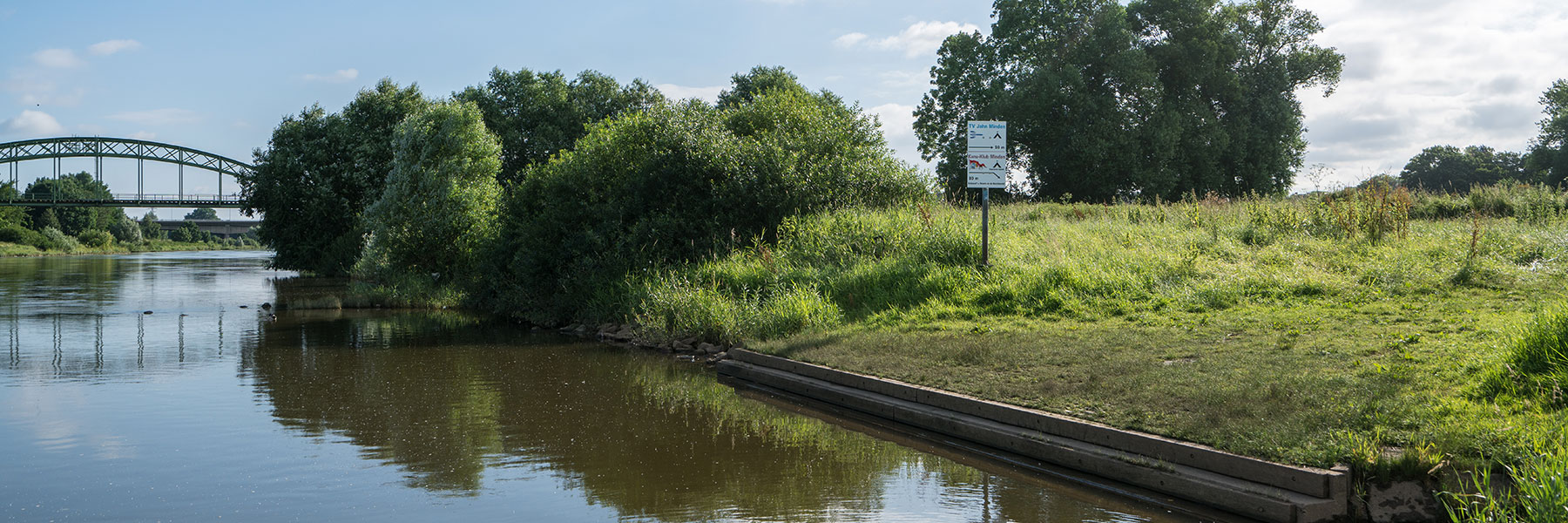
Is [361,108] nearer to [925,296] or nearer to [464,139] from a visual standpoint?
[464,139]

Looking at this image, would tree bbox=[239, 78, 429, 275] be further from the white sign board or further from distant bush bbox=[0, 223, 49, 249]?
distant bush bbox=[0, 223, 49, 249]

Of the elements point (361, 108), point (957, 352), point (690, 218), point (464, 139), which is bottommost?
point (957, 352)

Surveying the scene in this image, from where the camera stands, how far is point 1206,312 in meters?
11.9

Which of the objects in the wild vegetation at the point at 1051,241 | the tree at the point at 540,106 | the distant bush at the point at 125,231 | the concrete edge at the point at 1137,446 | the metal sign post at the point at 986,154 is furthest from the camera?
the distant bush at the point at 125,231

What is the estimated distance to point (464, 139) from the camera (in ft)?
107

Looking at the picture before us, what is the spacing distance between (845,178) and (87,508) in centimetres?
1629

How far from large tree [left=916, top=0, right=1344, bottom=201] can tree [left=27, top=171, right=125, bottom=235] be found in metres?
101

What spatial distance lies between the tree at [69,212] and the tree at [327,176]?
70983mm

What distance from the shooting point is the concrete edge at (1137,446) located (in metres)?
6.12

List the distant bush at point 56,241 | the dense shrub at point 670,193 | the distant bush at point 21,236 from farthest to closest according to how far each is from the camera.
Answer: the distant bush at point 56,241 < the distant bush at point 21,236 < the dense shrub at point 670,193

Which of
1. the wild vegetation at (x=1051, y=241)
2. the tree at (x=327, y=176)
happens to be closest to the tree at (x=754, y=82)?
the wild vegetation at (x=1051, y=241)

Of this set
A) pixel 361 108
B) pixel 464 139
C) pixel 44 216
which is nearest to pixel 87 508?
pixel 464 139

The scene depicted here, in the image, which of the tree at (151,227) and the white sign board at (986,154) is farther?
the tree at (151,227)

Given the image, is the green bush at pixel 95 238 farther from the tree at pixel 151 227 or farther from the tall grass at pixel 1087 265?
the tall grass at pixel 1087 265
